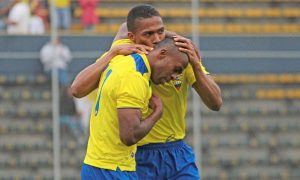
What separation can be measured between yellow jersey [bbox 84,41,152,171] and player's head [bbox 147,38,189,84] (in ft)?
0.15

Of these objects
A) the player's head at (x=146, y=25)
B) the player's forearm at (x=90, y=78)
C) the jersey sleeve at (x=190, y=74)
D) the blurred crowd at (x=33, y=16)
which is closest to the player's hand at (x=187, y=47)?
the player's head at (x=146, y=25)

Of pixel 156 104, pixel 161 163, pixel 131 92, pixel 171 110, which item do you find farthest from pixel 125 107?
pixel 161 163

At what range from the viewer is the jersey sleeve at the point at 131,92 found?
5723 millimetres

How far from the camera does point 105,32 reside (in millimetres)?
14469

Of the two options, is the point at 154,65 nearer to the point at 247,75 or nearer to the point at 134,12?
the point at 134,12

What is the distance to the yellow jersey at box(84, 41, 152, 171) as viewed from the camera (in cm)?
575

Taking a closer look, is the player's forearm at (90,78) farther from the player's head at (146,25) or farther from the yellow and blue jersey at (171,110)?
the yellow and blue jersey at (171,110)

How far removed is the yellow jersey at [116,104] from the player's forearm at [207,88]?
0.39 meters

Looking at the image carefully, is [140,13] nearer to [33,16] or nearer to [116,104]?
[116,104]

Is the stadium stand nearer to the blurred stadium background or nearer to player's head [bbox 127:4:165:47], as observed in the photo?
the blurred stadium background

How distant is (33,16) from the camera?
14.1 metres

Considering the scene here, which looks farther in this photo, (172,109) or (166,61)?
(172,109)

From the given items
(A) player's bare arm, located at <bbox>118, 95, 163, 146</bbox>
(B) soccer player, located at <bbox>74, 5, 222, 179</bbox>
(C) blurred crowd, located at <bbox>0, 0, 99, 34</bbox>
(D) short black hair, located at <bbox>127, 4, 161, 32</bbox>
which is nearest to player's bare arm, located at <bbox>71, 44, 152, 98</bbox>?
(B) soccer player, located at <bbox>74, 5, 222, 179</bbox>

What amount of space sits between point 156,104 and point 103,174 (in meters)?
0.52
